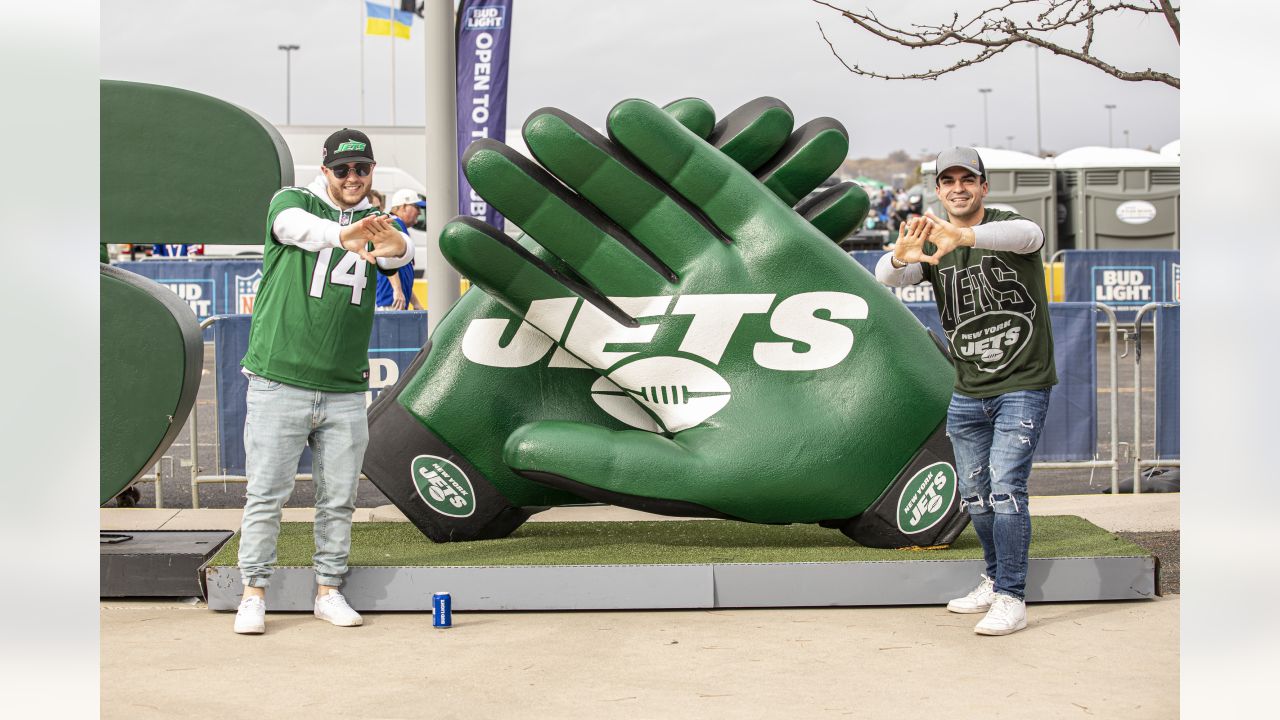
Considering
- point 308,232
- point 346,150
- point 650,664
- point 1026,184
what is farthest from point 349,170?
point 1026,184

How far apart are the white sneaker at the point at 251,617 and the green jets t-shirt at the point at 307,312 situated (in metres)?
0.79

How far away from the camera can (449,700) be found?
3.99m

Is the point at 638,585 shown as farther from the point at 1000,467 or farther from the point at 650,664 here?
the point at 1000,467

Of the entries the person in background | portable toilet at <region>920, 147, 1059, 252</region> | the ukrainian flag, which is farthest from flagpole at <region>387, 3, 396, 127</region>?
the person in background

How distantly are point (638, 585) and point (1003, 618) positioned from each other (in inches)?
52.4

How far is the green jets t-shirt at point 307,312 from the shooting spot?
15.7 ft

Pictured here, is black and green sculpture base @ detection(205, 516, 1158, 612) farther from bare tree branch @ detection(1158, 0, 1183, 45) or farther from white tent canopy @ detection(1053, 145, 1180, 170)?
white tent canopy @ detection(1053, 145, 1180, 170)

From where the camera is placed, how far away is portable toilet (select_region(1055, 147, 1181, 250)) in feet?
75.7

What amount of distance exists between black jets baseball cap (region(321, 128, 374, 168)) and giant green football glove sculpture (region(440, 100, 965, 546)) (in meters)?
0.53

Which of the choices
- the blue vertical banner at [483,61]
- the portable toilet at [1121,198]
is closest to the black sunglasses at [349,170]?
the blue vertical banner at [483,61]
